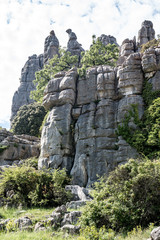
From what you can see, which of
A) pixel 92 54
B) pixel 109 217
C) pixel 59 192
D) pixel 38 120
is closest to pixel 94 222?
pixel 109 217

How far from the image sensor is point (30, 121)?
35.2m

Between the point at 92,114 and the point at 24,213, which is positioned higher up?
the point at 92,114

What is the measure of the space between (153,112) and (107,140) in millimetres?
4312

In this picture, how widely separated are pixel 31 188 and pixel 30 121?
21.4m

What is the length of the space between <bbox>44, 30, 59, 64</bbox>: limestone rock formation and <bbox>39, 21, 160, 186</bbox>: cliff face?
3098 centimetres

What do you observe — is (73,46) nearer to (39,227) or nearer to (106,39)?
(106,39)

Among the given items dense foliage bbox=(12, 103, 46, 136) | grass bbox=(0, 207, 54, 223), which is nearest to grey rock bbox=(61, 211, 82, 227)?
grass bbox=(0, 207, 54, 223)

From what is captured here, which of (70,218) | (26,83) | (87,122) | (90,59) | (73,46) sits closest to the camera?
(70,218)

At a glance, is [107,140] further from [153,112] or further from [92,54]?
[92,54]

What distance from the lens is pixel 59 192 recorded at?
14.1m

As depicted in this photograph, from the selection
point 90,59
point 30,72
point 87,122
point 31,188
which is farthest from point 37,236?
point 30,72

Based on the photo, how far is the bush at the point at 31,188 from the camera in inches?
551

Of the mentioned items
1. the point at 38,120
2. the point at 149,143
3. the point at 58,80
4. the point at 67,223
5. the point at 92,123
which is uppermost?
the point at 58,80

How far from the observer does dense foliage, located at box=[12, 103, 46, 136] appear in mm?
34688
